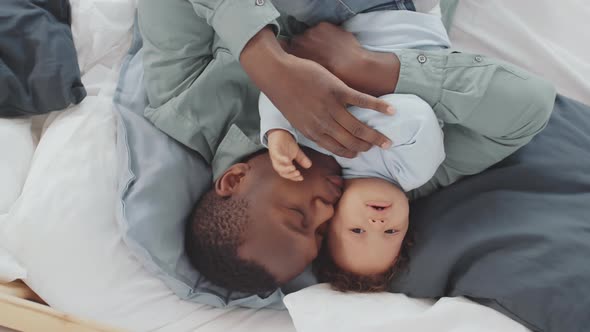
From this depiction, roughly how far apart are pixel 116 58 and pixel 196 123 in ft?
1.15

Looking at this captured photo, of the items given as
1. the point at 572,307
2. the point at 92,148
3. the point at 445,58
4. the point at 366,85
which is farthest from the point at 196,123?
the point at 572,307

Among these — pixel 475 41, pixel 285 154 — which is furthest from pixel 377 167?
pixel 475 41

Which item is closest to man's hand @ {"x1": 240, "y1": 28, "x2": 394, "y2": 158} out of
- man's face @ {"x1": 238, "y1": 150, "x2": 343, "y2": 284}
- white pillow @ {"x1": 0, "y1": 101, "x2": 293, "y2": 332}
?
man's face @ {"x1": 238, "y1": 150, "x2": 343, "y2": 284}

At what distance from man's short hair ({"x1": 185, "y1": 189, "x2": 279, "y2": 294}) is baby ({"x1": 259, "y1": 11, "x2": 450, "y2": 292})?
0.11 m

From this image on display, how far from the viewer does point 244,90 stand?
1.12 m

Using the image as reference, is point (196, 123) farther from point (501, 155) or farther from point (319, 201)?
point (501, 155)

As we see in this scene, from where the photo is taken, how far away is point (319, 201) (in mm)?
991

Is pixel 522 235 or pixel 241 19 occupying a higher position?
pixel 241 19

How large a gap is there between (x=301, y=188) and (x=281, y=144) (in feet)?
0.28

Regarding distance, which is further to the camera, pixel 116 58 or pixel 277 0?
pixel 116 58

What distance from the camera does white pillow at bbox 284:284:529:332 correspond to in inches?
37.4

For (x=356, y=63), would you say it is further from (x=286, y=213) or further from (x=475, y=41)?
(x=475, y=41)

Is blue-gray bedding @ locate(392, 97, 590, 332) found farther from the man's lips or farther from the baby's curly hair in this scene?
the man's lips

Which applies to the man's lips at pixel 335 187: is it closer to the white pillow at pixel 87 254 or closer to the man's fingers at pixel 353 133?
the man's fingers at pixel 353 133
